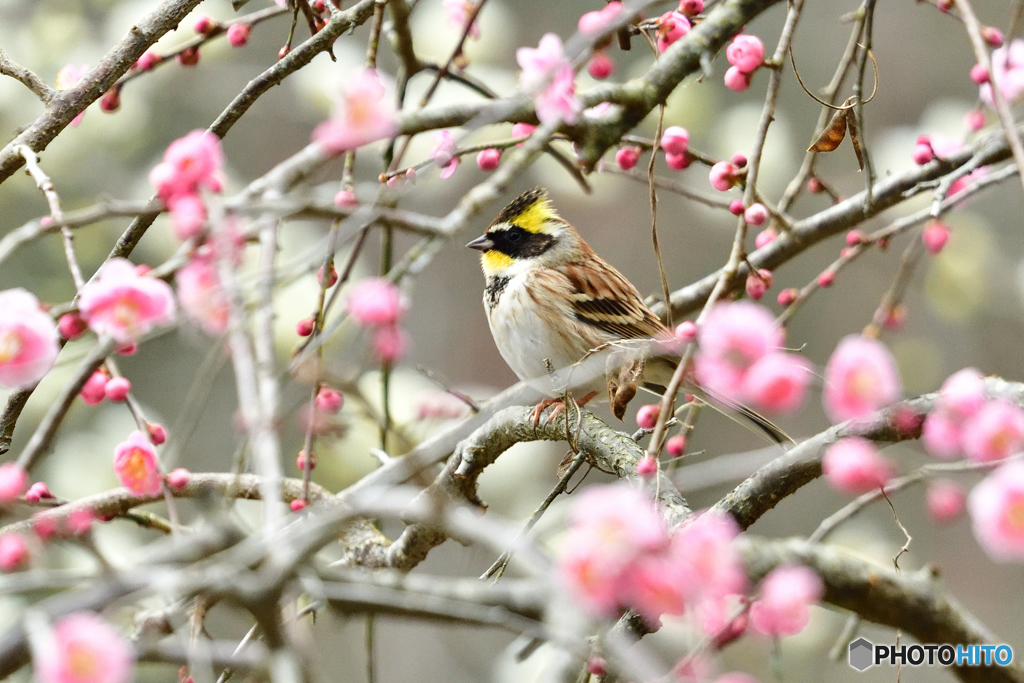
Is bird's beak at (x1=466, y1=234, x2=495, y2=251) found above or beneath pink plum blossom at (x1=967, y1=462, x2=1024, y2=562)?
above

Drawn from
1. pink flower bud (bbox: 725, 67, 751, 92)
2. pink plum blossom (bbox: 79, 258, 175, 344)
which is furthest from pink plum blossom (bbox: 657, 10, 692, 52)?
pink plum blossom (bbox: 79, 258, 175, 344)

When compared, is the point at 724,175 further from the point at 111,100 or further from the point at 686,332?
the point at 111,100

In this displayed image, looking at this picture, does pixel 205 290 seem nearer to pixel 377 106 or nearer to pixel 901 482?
pixel 377 106

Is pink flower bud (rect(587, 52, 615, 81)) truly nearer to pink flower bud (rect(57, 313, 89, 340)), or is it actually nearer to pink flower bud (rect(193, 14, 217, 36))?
pink flower bud (rect(193, 14, 217, 36))

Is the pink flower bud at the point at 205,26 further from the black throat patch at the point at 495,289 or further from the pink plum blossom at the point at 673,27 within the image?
the black throat patch at the point at 495,289

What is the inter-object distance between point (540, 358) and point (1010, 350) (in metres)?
4.49

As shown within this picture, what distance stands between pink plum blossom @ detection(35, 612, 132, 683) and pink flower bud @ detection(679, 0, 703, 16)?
1957mm

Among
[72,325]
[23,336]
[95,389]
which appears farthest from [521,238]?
[23,336]

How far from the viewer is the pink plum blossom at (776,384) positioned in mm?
1213

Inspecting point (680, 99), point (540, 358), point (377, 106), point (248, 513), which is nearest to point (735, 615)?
point (377, 106)

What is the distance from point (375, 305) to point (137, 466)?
0.75m

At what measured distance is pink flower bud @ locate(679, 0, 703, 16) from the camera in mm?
2416

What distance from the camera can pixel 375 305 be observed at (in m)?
1.37

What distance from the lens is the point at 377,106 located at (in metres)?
1.37
